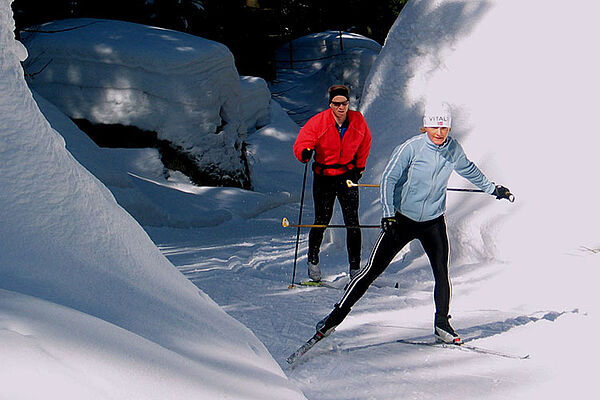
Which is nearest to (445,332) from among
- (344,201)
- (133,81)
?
(344,201)

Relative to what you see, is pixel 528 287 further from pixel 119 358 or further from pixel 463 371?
pixel 119 358

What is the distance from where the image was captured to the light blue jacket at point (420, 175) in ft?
15.0

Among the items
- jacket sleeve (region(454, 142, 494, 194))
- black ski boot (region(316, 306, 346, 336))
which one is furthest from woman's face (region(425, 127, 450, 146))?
black ski boot (region(316, 306, 346, 336))

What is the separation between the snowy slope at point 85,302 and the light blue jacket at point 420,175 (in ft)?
4.94

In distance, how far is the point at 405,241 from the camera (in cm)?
468

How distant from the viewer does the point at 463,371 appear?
4.27 m

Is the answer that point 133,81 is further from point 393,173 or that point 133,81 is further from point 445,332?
point 445,332

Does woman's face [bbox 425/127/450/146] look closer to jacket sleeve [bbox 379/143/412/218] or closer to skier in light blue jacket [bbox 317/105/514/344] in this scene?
skier in light blue jacket [bbox 317/105/514/344]

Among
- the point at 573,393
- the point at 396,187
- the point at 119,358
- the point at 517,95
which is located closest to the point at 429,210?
the point at 396,187

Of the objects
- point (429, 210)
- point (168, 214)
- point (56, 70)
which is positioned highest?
point (429, 210)

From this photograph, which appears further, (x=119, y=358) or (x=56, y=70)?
(x=56, y=70)

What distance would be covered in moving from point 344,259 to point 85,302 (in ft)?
18.7

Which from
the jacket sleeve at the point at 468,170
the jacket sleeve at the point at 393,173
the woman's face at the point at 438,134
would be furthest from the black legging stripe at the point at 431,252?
the woman's face at the point at 438,134

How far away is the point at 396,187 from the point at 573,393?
159cm
